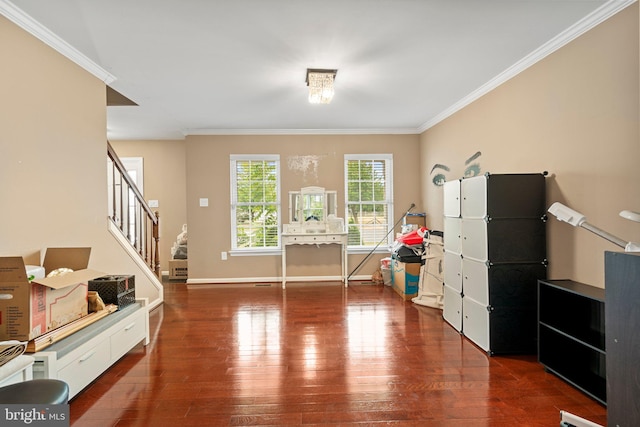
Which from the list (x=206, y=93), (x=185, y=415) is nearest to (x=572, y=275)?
(x=185, y=415)

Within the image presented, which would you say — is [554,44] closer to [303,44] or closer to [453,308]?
[303,44]

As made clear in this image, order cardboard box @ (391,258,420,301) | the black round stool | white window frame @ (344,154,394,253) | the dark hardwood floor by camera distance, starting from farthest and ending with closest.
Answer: white window frame @ (344,154,394,253) < cardboard box @ (391,258,420,301) < the dark hardwood floor < the black round stool

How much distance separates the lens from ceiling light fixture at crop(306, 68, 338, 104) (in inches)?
121

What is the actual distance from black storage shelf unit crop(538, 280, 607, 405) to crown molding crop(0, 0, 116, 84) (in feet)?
13.2

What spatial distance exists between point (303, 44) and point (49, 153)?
2.11 m

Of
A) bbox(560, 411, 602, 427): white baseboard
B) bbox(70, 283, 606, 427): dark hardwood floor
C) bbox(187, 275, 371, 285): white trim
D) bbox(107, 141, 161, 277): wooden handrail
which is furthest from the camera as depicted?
bbox(187, 275, 371, 285): white trim

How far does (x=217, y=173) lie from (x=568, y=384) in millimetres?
4882

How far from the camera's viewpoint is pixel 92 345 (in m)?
→ 2.21

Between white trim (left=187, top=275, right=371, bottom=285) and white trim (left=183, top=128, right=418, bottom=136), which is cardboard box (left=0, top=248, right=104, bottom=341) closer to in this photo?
white trim (left=187, top=275, right=371, bottom=285)

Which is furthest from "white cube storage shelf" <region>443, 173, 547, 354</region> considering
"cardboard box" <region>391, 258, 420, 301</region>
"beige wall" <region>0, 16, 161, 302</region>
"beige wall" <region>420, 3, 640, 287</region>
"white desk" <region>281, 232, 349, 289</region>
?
"beige wall" <region>0, 16, 161, 302</region>

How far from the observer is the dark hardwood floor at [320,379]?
1.93 meters

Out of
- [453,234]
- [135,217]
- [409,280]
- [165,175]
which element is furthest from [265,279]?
[453,234]

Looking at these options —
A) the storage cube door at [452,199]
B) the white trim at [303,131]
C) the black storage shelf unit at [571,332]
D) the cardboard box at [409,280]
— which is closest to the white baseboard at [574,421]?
the black storage shelf unit at [571,332]

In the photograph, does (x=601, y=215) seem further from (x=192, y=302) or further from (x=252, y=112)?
(x=192, y=302)
